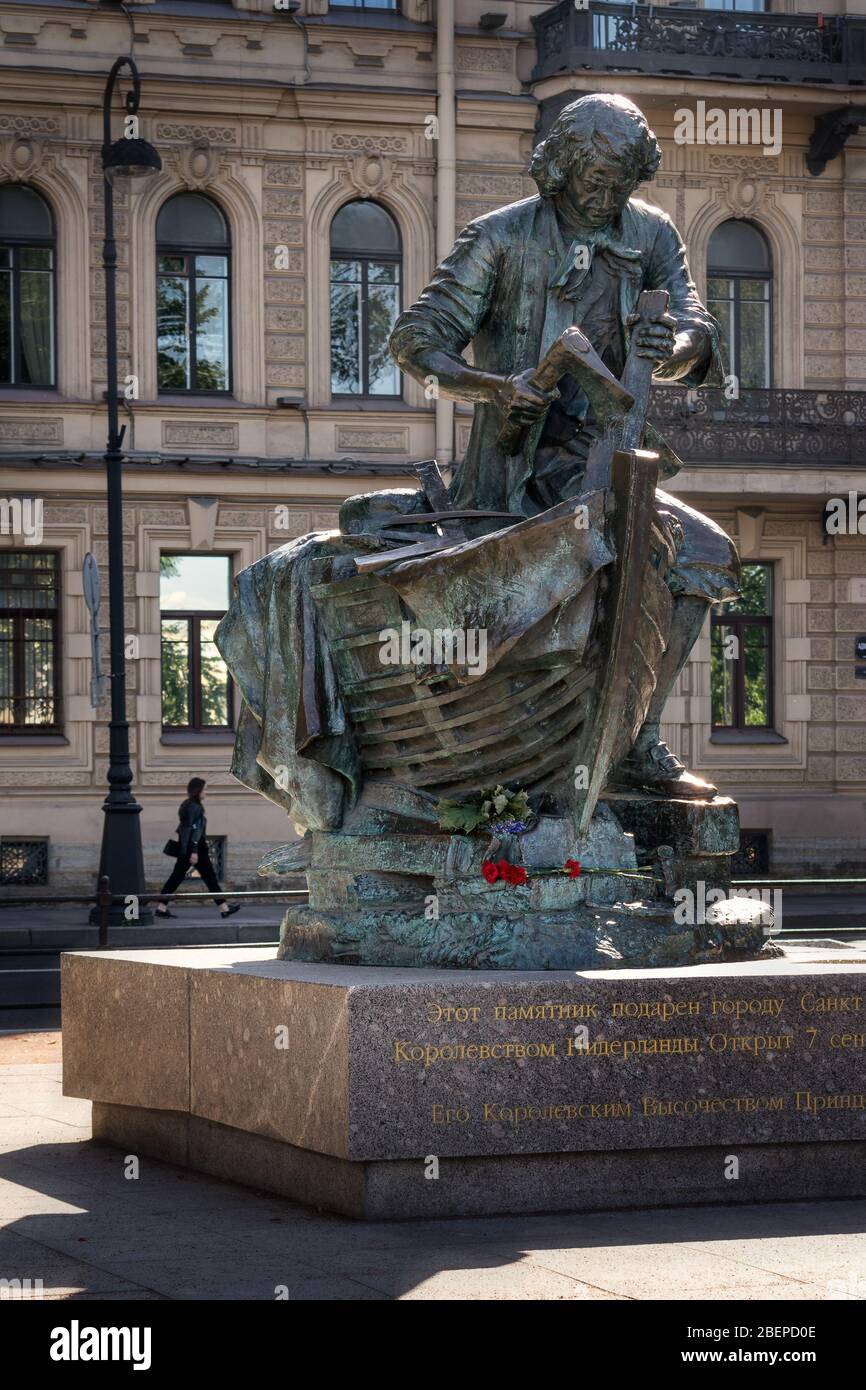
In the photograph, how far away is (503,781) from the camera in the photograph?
25.6 ft

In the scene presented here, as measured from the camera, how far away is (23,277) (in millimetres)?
25203

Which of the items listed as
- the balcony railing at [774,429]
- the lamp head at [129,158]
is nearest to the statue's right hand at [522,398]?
the lamp head at [129,158]

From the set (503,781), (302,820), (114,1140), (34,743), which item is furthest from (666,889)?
(34,743)

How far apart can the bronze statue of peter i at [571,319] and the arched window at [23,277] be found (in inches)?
682

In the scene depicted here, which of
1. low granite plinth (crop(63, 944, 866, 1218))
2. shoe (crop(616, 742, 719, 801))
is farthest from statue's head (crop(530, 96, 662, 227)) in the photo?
low granite plinth (crop(63, 944, 866, 1218))

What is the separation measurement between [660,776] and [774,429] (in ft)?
62.0

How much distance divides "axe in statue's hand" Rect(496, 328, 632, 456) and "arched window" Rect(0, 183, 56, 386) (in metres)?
18.0

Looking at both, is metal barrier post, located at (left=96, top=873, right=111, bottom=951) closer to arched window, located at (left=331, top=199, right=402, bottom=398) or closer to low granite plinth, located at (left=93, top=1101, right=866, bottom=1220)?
low granite plinth, located at (left=93, top=1101, right=866, bottom=1220)

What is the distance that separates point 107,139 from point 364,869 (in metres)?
14.9

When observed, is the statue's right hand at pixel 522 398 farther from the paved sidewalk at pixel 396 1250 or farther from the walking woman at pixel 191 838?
the walking woman at pixel 191 838

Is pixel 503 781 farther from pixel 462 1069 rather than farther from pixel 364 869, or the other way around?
pixel 462 1069

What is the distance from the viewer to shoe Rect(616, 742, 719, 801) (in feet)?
27.3

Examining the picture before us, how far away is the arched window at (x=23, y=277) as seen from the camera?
82.6ft

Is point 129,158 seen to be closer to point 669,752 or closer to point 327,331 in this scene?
point 327,331
